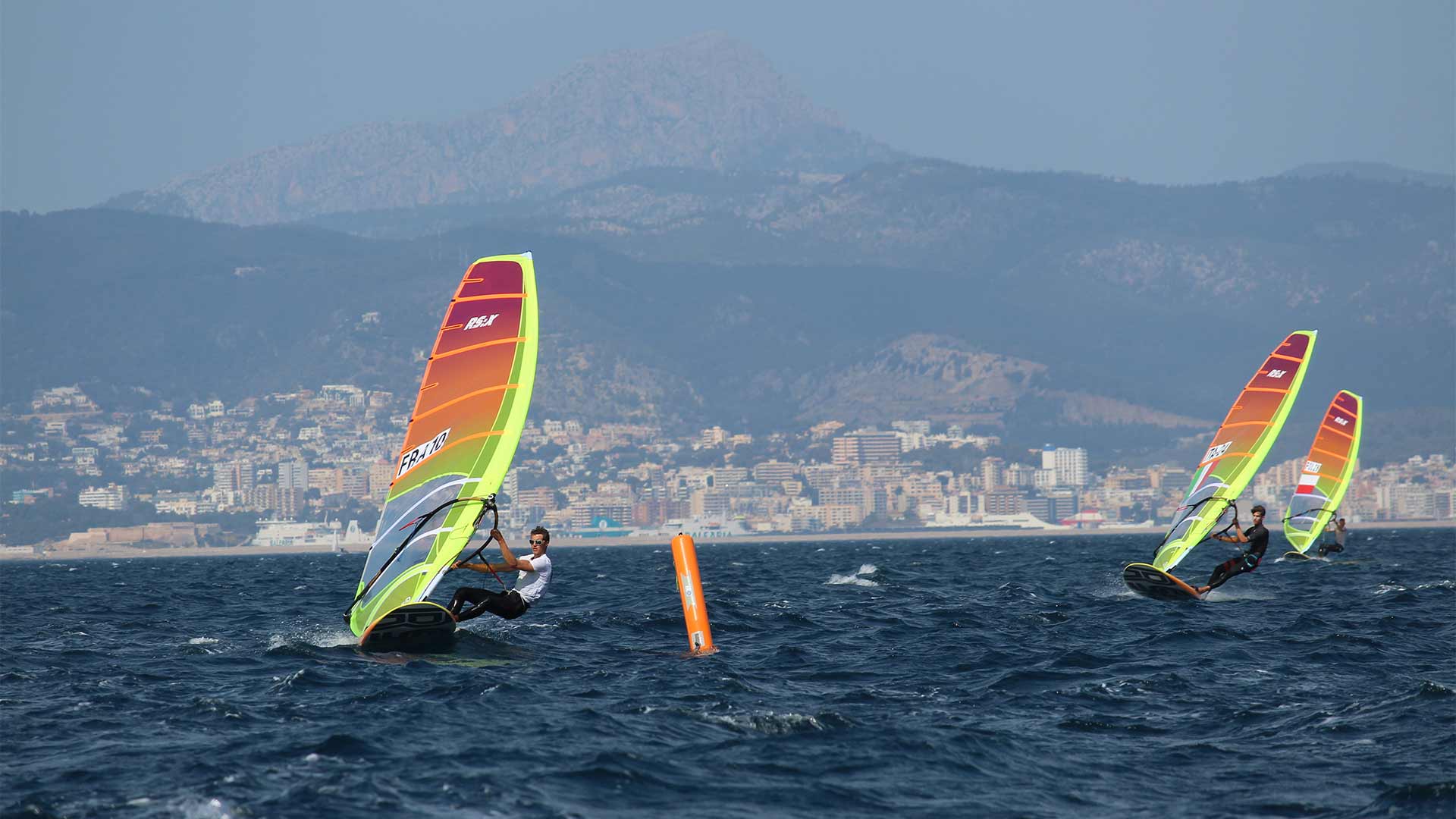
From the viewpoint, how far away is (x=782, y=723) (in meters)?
20.3

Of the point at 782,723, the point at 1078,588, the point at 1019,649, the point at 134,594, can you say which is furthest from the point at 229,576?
the point at 782,723

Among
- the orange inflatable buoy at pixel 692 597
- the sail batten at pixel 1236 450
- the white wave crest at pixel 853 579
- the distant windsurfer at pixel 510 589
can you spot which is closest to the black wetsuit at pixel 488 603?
the distant windsurfer at pixel 510 589

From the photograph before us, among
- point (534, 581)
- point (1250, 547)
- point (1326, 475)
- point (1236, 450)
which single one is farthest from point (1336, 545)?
point (534, 581)

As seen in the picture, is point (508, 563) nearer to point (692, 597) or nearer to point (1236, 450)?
point (692, 597)

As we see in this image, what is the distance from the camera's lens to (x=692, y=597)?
27141 millimetres

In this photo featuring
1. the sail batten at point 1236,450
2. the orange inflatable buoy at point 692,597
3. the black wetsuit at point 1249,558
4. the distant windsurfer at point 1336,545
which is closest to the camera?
the orange inflatable buoy at point 692,597

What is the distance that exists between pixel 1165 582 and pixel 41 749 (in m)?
25.3

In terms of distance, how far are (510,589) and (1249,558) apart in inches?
658

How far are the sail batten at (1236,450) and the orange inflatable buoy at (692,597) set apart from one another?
48.8ft

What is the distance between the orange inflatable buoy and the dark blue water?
0.65 m

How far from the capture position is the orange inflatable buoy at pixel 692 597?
2692 centimetres

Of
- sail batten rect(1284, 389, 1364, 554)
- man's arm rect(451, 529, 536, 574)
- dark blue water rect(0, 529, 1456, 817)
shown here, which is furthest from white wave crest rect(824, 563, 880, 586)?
man's arm rect(451, 529, 536, 574)

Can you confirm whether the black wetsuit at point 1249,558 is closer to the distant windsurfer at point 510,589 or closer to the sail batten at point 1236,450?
the sail batten at point 1236,450

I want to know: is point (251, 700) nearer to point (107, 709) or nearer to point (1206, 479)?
point (107, 709)
